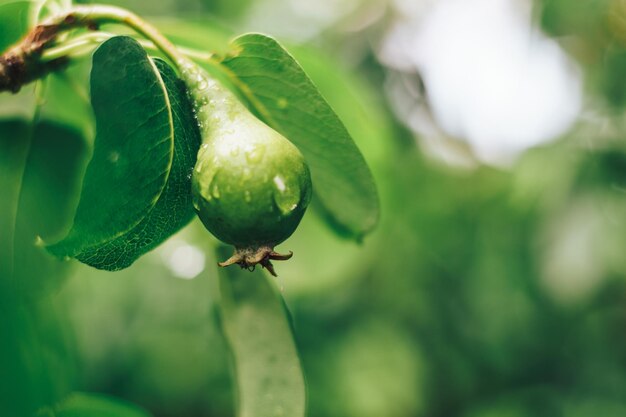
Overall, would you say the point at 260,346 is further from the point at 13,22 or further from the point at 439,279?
the point at 439,279

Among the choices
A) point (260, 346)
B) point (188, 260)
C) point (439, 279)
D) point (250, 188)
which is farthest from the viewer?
point (439, 279)

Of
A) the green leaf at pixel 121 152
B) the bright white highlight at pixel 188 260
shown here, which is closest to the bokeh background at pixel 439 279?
the bright white highlight at pixel 188 260

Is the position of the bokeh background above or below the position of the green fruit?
below

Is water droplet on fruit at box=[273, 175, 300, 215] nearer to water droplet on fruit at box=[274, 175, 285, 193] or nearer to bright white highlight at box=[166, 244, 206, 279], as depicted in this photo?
water droplet on fruit at box=[274, 175, 285, 193]

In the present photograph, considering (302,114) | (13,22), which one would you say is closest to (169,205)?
(302,114)

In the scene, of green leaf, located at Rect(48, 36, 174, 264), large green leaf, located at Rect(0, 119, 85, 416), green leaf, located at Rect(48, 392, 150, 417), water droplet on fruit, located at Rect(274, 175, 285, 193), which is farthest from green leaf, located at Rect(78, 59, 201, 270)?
green leaf, located at Rect(48, 392, 150, 417)

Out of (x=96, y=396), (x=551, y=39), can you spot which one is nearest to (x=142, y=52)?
(x=96, y=396)

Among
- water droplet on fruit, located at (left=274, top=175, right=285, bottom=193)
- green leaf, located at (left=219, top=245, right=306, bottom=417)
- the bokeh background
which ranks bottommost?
the bokeh background
